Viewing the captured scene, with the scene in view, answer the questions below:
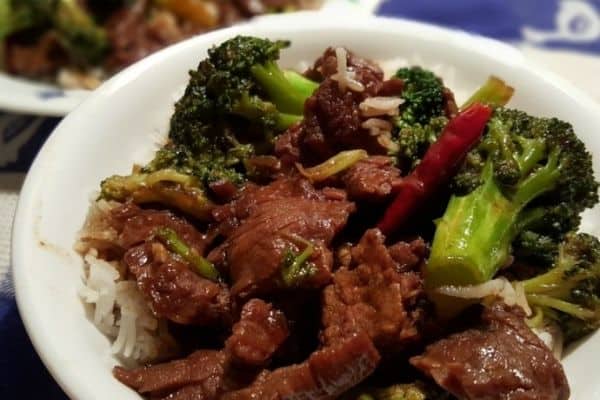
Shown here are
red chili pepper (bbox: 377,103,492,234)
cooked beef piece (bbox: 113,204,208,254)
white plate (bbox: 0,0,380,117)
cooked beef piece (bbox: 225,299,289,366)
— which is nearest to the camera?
cooked beef piece (bbox: 225,299,289,366)

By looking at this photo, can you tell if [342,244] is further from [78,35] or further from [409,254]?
[78,35]

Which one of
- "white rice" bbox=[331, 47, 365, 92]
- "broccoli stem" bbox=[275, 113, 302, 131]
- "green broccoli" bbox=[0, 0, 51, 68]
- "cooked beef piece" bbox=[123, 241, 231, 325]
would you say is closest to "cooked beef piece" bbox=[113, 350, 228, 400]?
"cooked beef piece" bbox=[123, 241, 231, 325]

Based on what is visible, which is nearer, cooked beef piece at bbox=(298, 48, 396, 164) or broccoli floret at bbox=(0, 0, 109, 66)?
cooked beef piece at bbox=(298, 48, 396, 164)

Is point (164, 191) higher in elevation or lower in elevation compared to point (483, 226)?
lower

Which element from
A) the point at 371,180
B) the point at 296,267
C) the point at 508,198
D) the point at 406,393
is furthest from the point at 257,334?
the point at 508,198

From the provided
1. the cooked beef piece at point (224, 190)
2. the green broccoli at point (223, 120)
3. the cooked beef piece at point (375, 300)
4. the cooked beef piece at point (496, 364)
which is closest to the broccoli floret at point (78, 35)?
the green broccoli at point (223, 120)

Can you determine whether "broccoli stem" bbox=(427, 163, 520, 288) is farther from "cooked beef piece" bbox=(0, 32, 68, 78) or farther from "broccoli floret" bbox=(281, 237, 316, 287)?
"cooked beef piece" bbox=(0, 32, 68, 78)

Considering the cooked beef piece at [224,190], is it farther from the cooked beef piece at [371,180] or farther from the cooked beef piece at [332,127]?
the cooked beef piece at [371,180]
